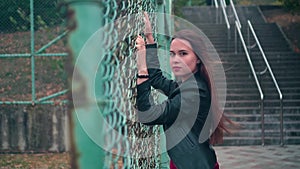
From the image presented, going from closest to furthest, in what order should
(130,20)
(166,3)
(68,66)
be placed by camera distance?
(68,66) < (130,20) < (166,3)

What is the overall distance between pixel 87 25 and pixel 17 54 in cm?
642

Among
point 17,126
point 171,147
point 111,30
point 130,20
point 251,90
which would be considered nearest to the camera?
point 111,30

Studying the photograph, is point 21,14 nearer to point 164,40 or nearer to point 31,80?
point 31,80

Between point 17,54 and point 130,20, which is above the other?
point 17,54

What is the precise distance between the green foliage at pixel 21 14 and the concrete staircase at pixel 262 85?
12.2 ft

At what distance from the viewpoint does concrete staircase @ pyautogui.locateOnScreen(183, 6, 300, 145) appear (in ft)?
25.6

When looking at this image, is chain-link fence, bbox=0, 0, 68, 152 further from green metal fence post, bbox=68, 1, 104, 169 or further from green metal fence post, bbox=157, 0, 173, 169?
green metal fence post, bbox=68, 1, 104, 169

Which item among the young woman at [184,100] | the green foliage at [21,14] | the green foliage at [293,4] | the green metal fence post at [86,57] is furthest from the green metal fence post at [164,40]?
the green foliage at [293,4]

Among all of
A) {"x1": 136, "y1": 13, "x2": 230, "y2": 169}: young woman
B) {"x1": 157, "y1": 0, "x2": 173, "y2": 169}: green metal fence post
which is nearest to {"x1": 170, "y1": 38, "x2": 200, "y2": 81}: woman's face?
{"x1": 136, "y1": 13, "x2": 230, "y2": 169}: young woman

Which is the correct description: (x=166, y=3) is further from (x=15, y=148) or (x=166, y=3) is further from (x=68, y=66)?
(x=15, y=148)

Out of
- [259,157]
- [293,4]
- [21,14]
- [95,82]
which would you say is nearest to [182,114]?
[95,82]

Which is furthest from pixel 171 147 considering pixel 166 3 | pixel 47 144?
pixel 47 144

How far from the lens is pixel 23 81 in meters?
7.60

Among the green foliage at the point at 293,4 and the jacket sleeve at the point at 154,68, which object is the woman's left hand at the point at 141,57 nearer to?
the jacket sleeve at the point at 154,68
